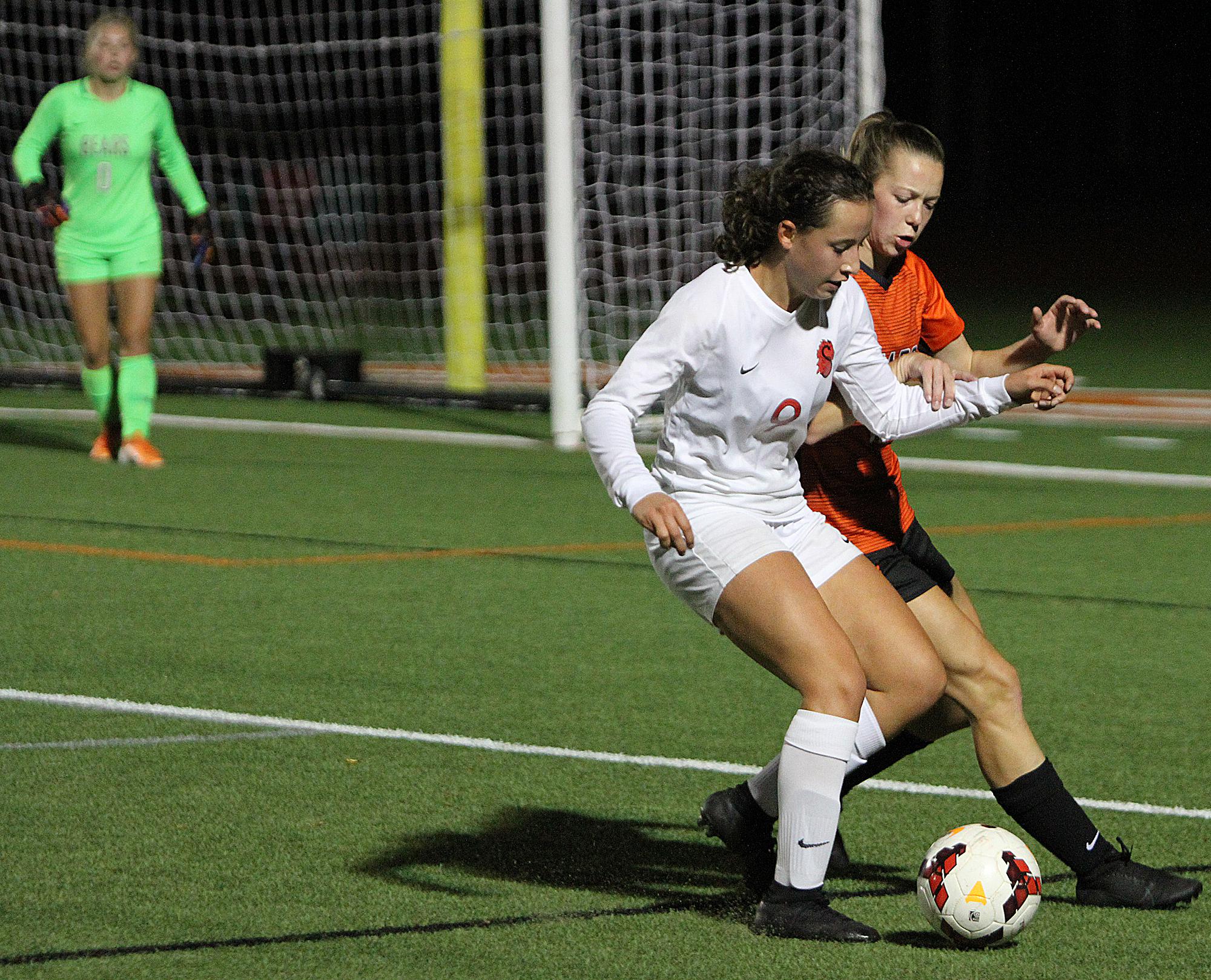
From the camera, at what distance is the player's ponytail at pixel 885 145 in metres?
4.09

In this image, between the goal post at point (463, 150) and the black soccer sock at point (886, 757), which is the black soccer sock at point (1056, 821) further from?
the goal post at point (463, 150)

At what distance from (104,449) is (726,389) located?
7.95 meters

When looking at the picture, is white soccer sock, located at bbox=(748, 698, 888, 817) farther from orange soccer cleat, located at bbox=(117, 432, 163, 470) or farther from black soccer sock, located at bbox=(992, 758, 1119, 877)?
orange soccer cleat, located at bbox=(117, 432, 163, 470)

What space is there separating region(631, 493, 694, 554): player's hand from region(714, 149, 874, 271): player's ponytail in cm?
55

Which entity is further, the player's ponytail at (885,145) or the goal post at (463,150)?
the goal post at (463,150)

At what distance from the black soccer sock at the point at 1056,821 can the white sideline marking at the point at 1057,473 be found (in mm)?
6665

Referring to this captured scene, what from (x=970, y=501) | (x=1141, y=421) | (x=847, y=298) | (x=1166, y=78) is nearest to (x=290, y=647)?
(x=847, y=298)

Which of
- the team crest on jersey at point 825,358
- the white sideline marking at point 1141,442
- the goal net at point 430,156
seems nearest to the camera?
the team crest on jersey at point 825,358

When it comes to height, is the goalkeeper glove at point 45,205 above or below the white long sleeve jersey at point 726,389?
above

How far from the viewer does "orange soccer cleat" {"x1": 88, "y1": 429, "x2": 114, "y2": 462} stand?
11.1 m

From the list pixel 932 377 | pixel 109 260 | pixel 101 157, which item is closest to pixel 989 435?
pixel 109 260

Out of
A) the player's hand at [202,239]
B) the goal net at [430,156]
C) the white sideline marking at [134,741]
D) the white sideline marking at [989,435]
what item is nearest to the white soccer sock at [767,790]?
the white sideline marking at [134,741]

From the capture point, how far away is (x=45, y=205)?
1013 cm

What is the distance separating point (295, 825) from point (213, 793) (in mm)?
338
